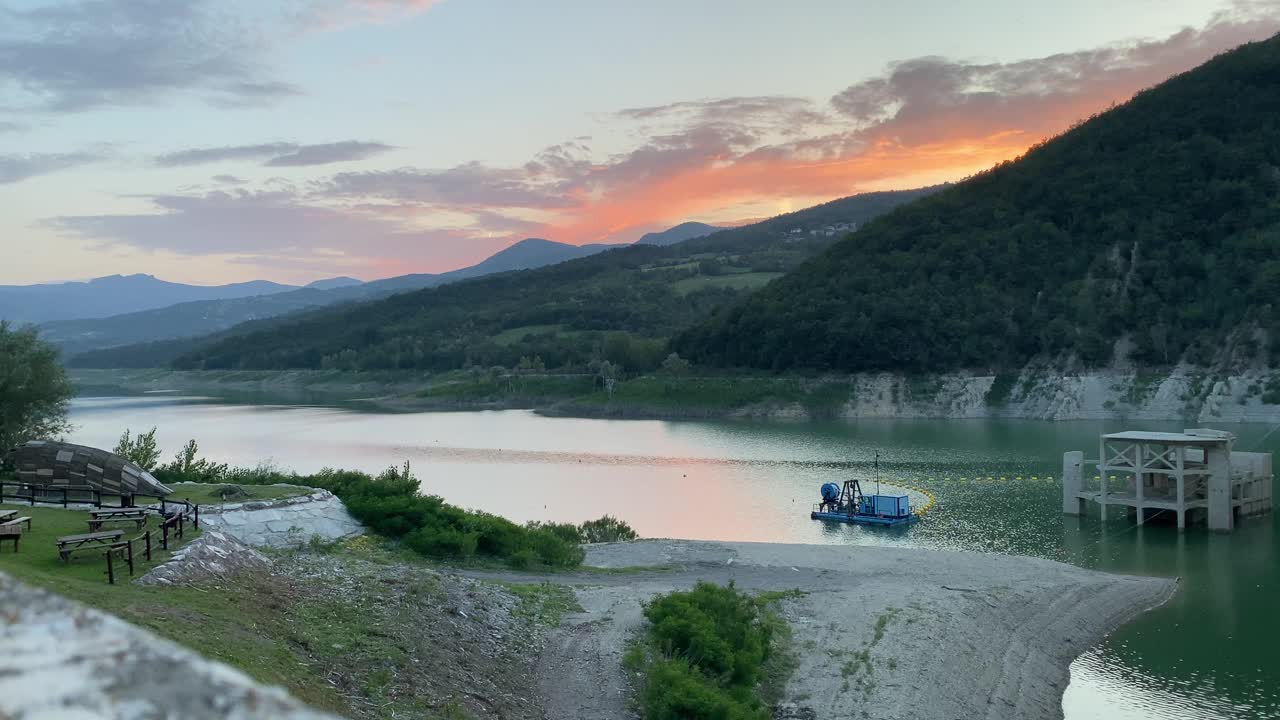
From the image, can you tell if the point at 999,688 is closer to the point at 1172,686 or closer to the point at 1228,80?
the point at 1172,686

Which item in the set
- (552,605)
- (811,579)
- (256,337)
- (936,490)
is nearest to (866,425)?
(936,490)

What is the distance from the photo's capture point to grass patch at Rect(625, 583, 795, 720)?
15102mm

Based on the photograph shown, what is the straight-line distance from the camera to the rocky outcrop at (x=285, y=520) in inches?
747

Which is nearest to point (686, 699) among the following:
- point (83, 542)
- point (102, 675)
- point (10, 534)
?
point (83, 542)

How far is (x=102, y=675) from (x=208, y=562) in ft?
48.0

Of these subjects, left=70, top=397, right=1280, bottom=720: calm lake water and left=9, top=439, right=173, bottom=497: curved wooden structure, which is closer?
left=9, top=439, right=173, bottom=497: curved wooden structure

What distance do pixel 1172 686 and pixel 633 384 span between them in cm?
8377

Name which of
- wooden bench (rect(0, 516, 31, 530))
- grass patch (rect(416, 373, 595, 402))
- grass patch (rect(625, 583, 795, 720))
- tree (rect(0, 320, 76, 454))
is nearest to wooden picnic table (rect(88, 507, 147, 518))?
wooden bench (rect(0, 516, 31, 530))

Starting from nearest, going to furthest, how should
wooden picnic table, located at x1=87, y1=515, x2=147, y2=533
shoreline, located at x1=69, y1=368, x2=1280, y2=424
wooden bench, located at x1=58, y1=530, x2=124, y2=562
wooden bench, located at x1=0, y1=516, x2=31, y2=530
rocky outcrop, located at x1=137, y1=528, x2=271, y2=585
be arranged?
wooden bench, located at x1=58, y1=530, x2=124, y2=562, rocky outcrop, located at x1=137, y1=528, x2=271, y2=585, wooden bench, located at x1=0, y1=516, x2=31, y2=530, wooden picnic table, located at x1=87, y1=515, x2=147, y2=533, shoreline, located at x1=69, y1=368, x2=1280, y2=424

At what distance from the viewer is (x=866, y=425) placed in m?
81.6

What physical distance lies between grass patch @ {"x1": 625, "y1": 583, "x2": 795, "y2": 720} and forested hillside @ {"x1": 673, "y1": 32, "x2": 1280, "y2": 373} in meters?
74.0

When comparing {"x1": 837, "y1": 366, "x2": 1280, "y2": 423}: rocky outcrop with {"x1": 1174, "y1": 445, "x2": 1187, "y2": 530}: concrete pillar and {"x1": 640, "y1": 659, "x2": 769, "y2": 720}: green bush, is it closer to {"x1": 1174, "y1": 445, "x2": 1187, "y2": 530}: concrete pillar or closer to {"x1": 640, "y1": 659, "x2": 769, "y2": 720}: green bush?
{"x1": 1174, "y1": 445, "x2": 1187, "y2": 530}: concrete pillar

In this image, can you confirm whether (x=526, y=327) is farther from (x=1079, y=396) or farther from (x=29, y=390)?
(x=29, y=390)

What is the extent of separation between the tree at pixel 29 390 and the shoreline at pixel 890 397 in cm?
6737
